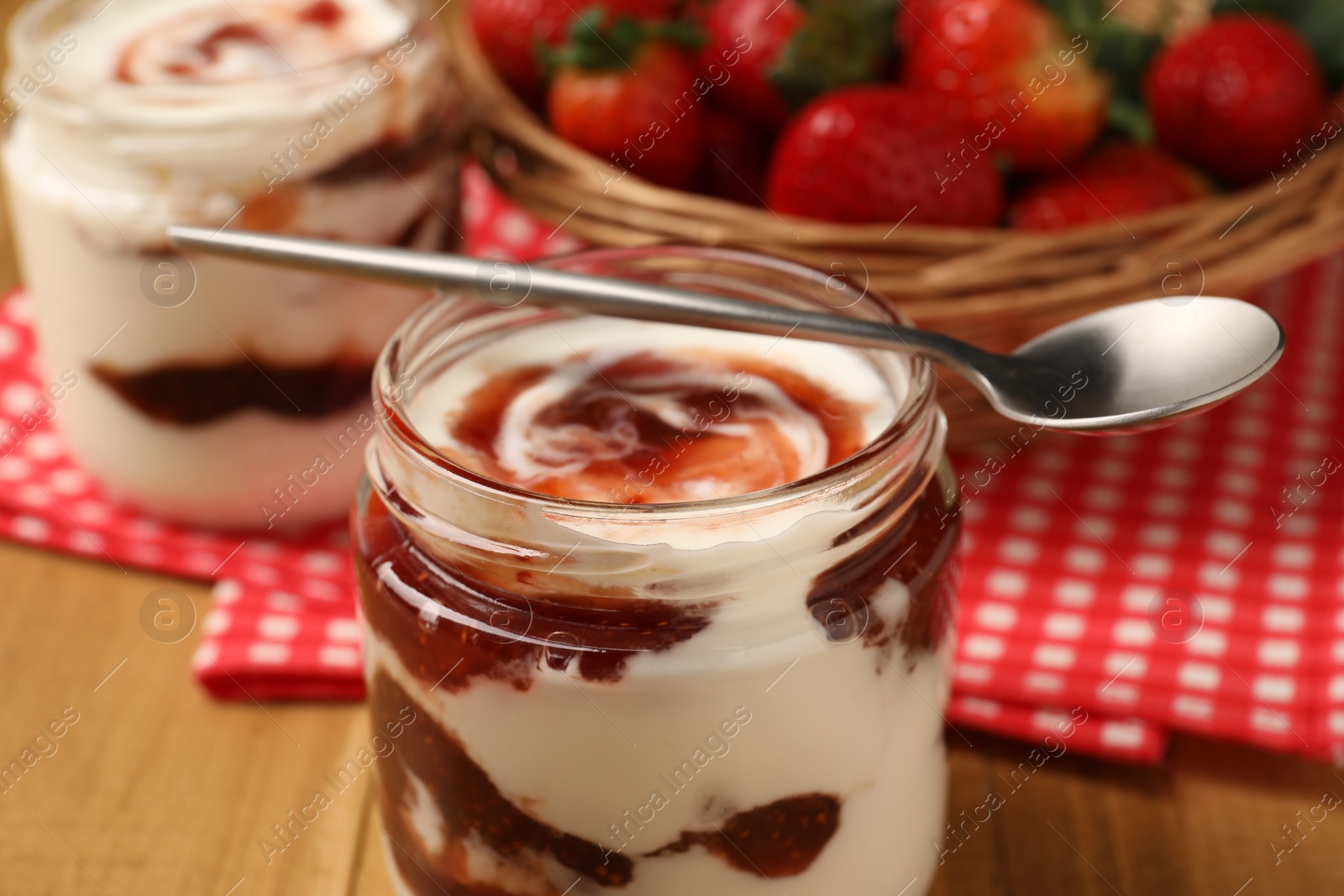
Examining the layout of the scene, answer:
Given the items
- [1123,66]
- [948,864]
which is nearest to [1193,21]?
[1123,66]

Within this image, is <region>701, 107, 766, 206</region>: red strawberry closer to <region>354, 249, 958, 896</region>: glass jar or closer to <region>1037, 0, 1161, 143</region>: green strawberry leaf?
<region>1037, 0, 1161, 143</region>: green strawberry leaf

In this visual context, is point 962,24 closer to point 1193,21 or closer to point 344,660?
point 1193,21

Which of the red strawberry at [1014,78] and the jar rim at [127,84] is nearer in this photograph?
the jar rim at [127,84]

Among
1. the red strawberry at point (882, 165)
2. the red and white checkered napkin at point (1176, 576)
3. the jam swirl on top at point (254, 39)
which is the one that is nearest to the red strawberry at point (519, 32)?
the jam swirl on top at point (254, 39)

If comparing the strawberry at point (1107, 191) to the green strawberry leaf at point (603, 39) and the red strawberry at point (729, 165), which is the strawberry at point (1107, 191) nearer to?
the red strawberry at point (729, 165)

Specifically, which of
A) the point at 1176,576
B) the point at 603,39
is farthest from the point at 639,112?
the point at 1176,576

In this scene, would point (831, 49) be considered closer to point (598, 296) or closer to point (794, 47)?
point (794, 47)
